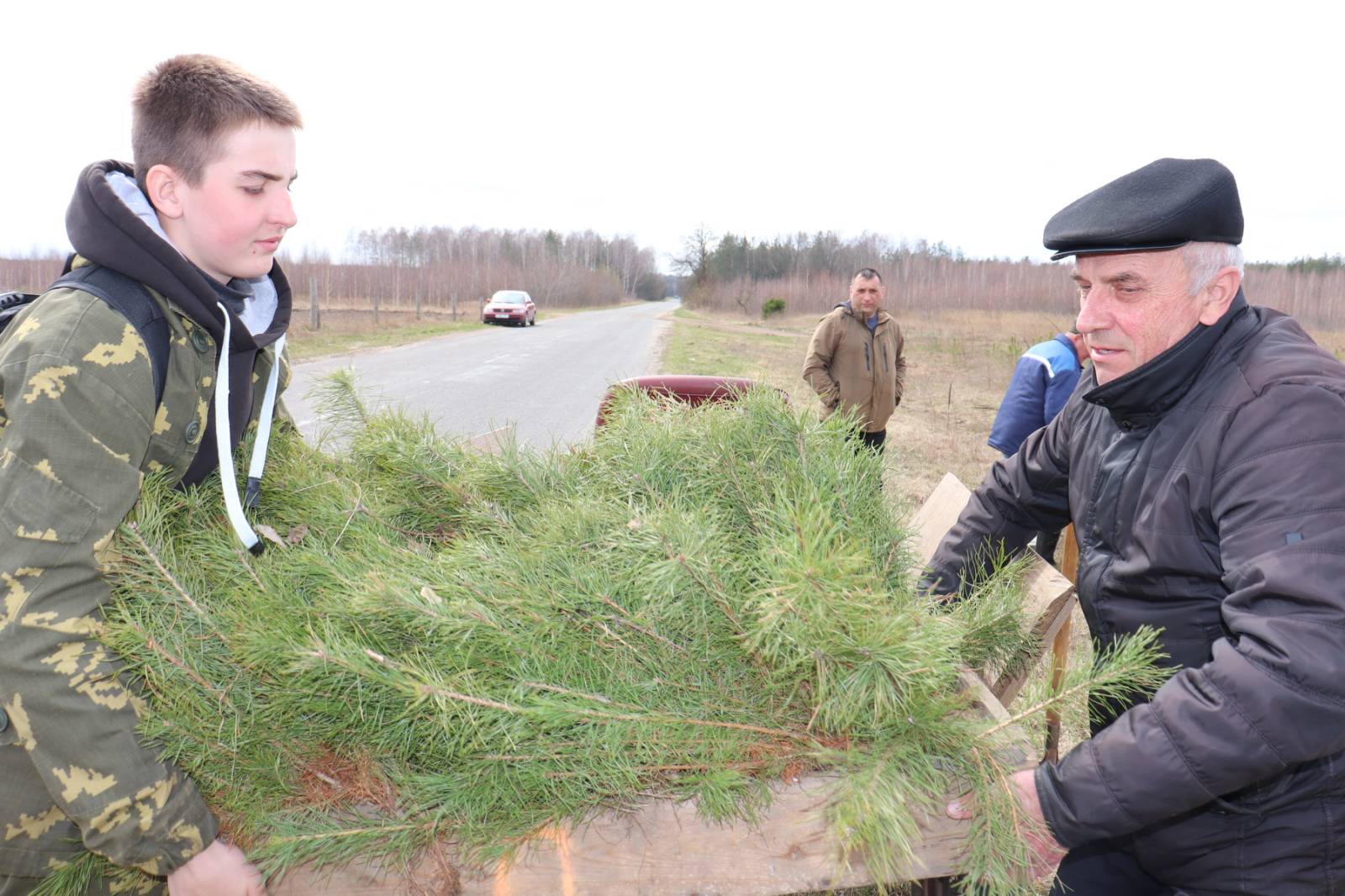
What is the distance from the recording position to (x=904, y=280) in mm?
45688

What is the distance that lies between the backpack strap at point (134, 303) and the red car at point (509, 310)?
99.9ft

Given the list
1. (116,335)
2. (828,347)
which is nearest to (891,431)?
(828,347)

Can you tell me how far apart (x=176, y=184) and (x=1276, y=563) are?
2.00m

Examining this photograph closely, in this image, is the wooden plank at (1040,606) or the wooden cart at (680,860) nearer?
the wooden cart at (680,860)

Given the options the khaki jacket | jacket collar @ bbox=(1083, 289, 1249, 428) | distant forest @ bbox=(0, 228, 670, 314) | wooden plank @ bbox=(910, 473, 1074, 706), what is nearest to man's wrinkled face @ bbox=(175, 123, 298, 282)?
wooden plank @ bbox=(910, 473, 1074, 706)

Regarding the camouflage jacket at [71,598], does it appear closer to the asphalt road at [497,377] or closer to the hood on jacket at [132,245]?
the hood on jacket at [132,245]

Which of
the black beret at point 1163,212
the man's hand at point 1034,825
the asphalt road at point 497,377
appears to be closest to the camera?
the man's hand at point 1034,825

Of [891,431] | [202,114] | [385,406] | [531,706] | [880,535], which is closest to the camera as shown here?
[531,706]

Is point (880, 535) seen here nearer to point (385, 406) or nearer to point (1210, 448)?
point (1210, 448)

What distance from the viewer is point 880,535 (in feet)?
→ 4.97

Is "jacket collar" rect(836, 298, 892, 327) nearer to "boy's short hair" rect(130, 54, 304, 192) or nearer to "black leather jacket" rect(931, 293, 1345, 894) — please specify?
"black leather jacket" rect(931, 293, 1345, 894)

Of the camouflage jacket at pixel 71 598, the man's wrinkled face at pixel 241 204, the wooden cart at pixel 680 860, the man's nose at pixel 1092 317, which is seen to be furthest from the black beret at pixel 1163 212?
the camouflage jacket at pixel 71 598

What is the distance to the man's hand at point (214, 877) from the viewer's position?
3.86 ft

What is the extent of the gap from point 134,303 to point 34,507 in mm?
385
